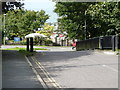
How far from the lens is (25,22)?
6481cm

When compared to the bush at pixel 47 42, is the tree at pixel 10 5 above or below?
above

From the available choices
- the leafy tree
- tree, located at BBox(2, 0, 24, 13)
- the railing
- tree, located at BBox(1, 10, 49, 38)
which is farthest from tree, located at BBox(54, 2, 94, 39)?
the leafy tree

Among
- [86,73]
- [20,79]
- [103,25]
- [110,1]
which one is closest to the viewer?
[20,79]

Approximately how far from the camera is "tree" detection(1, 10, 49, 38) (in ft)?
212

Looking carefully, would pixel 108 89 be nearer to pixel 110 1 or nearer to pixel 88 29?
pixel 110 1

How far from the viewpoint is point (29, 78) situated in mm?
9922

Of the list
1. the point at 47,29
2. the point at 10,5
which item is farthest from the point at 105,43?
the point at 47,29

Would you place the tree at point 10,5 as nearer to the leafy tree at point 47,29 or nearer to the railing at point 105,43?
the railing at point 105,43

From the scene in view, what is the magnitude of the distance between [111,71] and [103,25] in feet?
91.6

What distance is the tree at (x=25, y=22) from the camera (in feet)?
212

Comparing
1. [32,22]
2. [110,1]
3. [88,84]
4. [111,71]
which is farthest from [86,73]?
[32,22]

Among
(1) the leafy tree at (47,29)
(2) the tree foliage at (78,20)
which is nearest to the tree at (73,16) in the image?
(2) the tree foliage at (78,20)

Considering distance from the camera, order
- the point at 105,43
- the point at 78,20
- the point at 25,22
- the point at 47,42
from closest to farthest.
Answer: the point at 105,43, the point at 78,20, the point at 25,22, the point at 47,42

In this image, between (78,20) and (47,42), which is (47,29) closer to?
(47,42)
